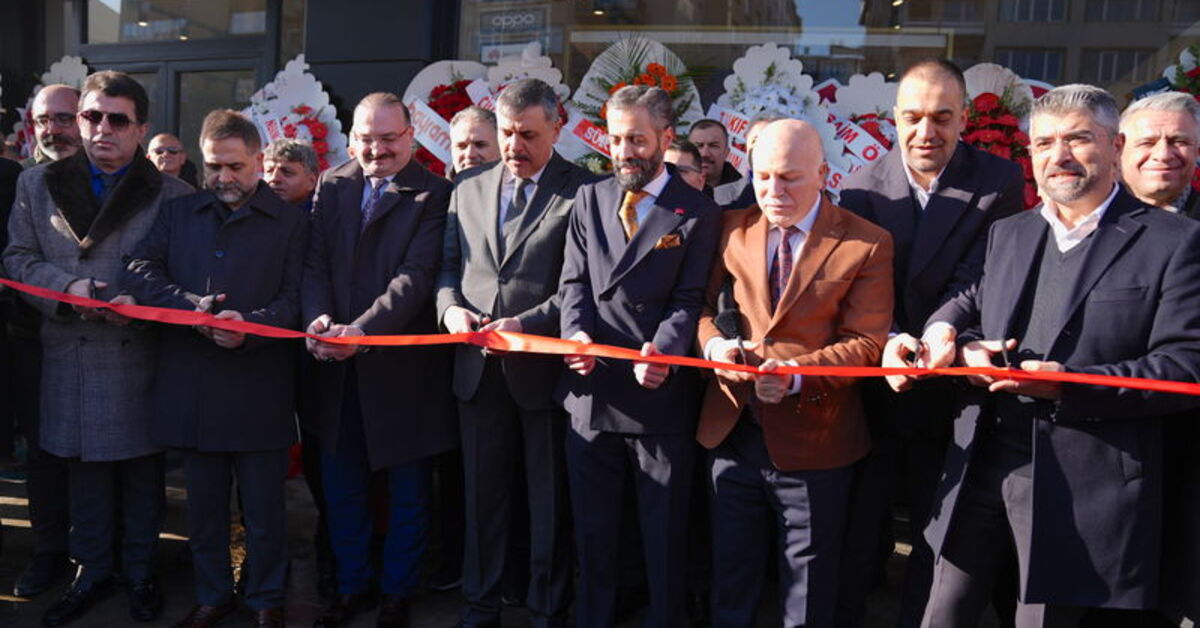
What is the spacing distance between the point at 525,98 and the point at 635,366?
1162mm

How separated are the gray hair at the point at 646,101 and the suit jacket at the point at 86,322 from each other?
6.98ft

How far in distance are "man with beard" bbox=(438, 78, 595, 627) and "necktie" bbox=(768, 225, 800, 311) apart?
34.1 inches

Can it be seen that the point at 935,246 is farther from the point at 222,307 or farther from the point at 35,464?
the point at 35,464

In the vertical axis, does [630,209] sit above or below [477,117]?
below

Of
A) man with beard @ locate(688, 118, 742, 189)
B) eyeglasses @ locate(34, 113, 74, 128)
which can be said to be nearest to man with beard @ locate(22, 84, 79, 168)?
eyeglasses @ locate(34, 113, 74, 128)

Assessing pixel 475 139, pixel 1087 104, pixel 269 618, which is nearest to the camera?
pixel 1087 104

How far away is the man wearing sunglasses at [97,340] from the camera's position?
12.5ft

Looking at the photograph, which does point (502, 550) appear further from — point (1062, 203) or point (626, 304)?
point (1062, 203)

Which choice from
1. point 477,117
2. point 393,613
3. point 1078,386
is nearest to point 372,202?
point 477,117

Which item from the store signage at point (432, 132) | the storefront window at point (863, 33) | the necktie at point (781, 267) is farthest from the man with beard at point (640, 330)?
the storefront window at point (863, 33)

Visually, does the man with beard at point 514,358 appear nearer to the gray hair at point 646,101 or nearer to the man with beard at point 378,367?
the man with beard at point 378,367

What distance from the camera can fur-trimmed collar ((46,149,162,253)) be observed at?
380cm

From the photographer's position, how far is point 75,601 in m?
3.87

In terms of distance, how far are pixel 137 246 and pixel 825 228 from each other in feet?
9.14
